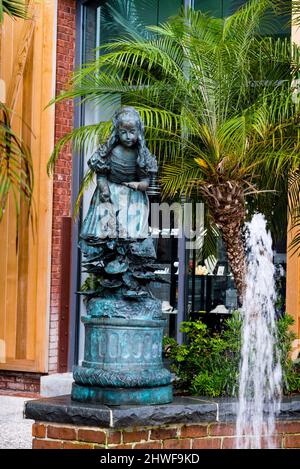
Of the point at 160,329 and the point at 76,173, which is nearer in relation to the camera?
the point at 160,329

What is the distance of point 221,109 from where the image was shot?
30.0 ft

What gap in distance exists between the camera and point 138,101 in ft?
31.8

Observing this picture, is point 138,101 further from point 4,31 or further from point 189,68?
point 4,31

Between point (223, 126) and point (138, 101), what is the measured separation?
1398mm

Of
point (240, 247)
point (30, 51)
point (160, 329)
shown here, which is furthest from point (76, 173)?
point (160, 329)

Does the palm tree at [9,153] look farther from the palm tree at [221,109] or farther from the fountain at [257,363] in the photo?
the fountain at [257,363]

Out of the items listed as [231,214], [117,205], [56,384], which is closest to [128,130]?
[117,205]

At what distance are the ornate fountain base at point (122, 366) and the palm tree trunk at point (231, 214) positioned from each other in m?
1.55

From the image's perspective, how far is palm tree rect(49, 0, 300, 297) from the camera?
8.66 meters

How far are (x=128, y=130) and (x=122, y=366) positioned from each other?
5.35ft

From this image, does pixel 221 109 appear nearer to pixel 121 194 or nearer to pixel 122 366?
pixel 121 194
